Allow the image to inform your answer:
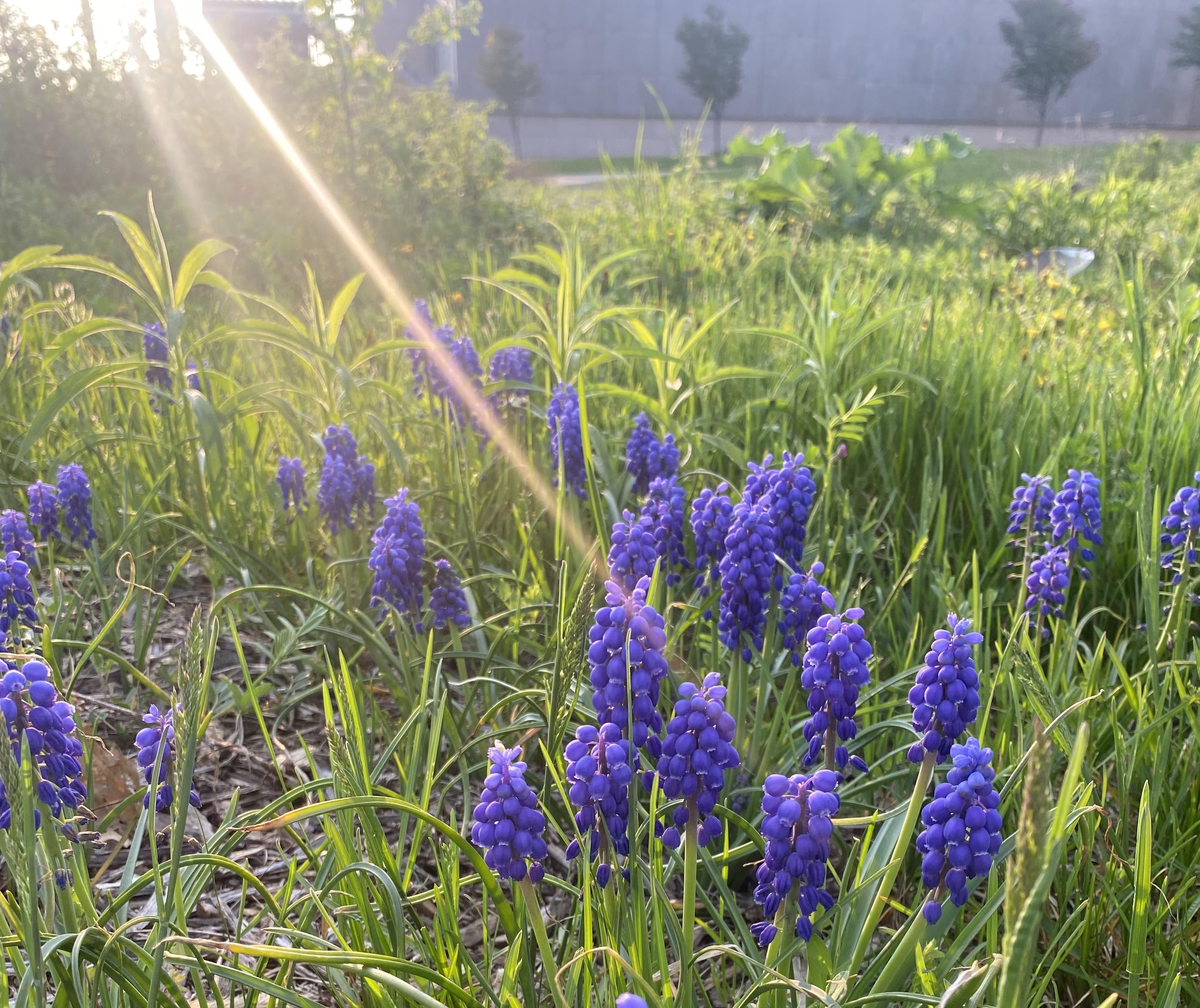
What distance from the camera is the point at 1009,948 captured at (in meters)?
0.66

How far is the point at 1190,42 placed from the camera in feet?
178

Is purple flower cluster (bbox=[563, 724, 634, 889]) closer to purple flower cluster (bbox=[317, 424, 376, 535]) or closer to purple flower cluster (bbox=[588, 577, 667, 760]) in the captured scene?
purple flower cluster (bbox=[588, 577, 667, 760])

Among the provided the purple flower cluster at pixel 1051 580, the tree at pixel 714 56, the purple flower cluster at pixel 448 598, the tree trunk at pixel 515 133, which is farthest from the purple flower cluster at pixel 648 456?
the tree at pixel 714 56

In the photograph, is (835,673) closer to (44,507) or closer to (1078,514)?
(1078,514)

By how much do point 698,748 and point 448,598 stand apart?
1.23 meters

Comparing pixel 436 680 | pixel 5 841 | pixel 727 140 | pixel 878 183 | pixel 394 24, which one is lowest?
pixel 436 680

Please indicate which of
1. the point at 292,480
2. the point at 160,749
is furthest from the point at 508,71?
the point at 160,749

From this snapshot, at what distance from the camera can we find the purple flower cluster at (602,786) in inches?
47.8

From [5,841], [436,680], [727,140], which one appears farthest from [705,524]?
[727,140]

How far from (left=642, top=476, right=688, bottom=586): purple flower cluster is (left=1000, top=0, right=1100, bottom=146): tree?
5958cm

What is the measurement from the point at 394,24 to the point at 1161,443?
205ft

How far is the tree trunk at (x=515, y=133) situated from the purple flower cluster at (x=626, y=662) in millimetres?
47128

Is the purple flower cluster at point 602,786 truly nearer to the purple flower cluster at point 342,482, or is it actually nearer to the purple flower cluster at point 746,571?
the purple flower cluster at point 746,571

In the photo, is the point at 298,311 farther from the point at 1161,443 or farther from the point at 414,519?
the point at 1161,443
